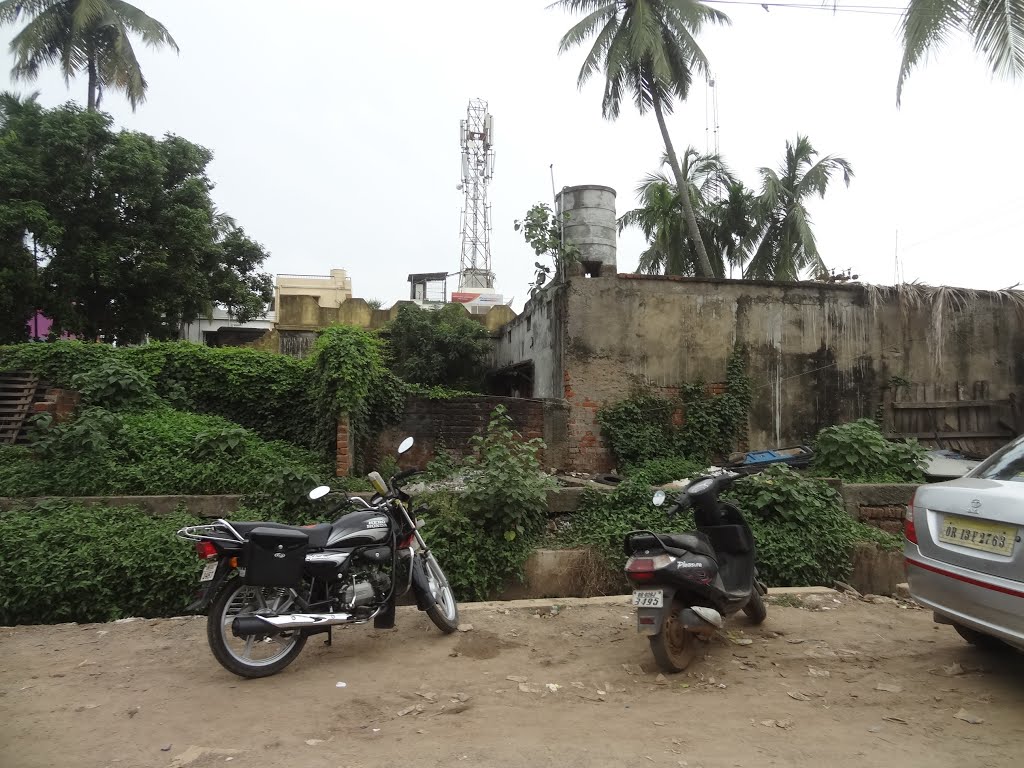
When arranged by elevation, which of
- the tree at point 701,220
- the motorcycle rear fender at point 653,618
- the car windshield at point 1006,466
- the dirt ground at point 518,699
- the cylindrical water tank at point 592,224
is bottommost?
the dirt ground at point 518,699

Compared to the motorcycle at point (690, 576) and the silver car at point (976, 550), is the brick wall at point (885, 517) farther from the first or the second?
the motorcycle at point (690, 576)

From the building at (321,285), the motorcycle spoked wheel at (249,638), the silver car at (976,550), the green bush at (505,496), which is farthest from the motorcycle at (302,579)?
the building at (321,285)

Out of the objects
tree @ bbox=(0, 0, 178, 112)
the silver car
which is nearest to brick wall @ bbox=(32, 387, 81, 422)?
the silver car

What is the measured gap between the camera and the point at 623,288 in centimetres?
873

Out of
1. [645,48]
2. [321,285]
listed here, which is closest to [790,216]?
[645,48]

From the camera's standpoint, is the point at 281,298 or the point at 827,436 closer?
the point at 827,436

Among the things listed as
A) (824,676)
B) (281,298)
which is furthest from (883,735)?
(281,298)

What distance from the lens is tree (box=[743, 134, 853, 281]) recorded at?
65.3ft

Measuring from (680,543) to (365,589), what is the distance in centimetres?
196

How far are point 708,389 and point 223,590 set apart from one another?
6.68m

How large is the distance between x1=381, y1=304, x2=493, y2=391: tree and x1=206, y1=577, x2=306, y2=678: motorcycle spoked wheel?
10.9 metres

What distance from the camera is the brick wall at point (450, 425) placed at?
807 cm

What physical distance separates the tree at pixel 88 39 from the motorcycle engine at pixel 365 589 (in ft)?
58.1

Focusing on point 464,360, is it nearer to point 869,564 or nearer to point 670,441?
point 670,441
